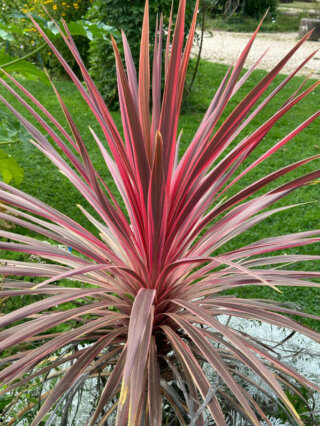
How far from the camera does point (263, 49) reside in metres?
11.1

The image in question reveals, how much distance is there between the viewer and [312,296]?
9.70 feet

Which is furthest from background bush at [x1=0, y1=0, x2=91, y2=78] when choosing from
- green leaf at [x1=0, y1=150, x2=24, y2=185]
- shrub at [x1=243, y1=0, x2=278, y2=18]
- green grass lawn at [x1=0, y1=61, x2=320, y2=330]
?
shrub at [x1=243, y1=0, x2=278, y2=18]

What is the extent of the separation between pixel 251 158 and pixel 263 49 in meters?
6.91

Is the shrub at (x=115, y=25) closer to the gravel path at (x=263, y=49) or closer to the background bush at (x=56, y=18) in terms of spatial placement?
the background bush at (x=56, y=18)

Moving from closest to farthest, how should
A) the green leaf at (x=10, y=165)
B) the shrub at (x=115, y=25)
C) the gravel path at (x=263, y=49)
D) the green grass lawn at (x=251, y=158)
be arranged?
the green leaf at (x=10, y=165) < the green grass lawn at (x=251, y=158) < the shrub at (x=115, y=25) < the gravel path at (x=263, y=49)

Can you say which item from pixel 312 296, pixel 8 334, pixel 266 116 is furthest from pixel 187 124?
pixel 8 334

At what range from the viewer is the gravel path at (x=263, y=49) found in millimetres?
9347

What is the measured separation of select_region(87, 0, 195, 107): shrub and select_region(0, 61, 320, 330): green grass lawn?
1.23ft

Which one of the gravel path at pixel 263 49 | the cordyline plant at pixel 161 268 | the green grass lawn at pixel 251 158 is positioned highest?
the cordyline plant at pixel 161 268

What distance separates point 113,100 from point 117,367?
5.33m

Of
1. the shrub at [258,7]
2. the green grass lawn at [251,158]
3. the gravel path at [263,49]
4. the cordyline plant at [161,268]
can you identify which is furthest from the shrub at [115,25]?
the shrub at [258,7]

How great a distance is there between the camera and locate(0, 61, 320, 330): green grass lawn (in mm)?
3420

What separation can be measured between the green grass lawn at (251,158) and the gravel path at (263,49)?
1.54m

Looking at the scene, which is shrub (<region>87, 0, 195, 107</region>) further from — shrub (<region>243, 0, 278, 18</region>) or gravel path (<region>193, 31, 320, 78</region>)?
shrub (<region>243, 0, 278, 18</region>)
